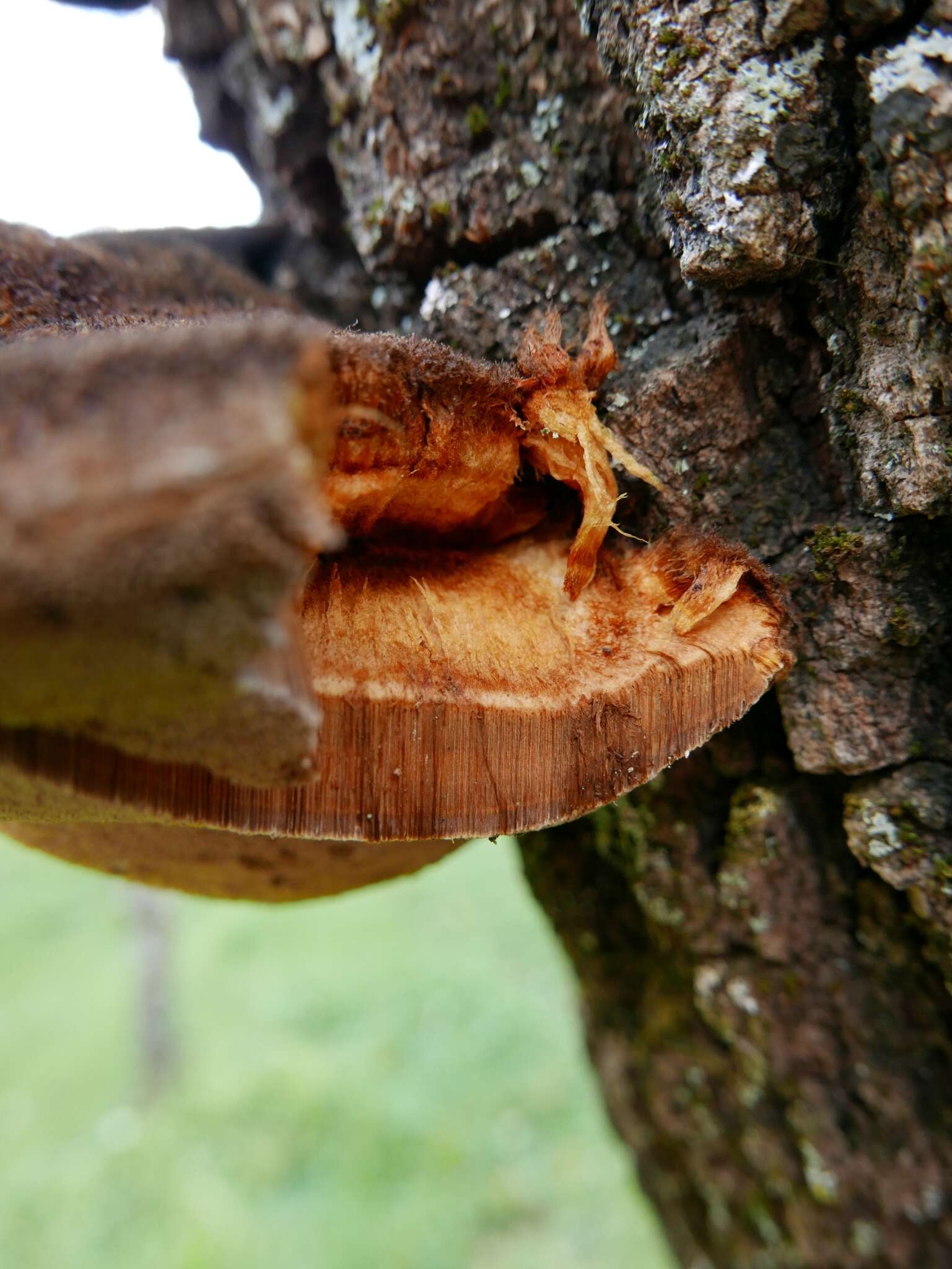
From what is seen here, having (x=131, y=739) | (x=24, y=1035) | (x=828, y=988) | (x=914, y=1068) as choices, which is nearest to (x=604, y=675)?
(x=131, y=739)

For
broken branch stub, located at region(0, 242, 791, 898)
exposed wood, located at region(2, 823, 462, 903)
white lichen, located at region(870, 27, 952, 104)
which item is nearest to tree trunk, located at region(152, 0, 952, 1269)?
white lichen, located at region(870, 27, 952, 104)

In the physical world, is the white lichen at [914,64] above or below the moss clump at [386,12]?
Result: below

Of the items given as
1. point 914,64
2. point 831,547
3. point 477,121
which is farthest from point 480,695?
point 477,121

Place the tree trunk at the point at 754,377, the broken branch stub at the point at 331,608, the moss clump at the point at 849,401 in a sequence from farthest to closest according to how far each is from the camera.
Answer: the moss clump at the point at 849,401, the tree trunk at the point at 754,377, the broken branch stub at the point at 331,608

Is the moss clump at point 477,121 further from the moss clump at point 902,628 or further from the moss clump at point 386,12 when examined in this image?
the moss clump at point 902,628

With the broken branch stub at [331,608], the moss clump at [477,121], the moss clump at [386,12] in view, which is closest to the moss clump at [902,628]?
the broken branch stub at [331,608]

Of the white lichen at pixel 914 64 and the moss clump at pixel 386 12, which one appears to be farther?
the moss clump at pixel 386 12

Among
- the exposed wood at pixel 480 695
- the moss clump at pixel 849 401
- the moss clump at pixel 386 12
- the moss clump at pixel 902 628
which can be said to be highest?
the moss clump at pixel 386 12

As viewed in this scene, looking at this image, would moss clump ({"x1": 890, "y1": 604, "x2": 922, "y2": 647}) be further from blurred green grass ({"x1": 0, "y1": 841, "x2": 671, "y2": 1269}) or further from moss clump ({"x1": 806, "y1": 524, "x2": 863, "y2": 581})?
blurred green grass ({"x1": 0, "y1": 841, "x2": 671, "y2": 1269})
